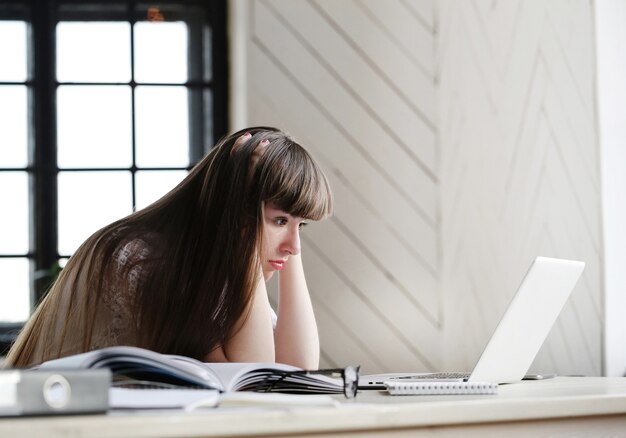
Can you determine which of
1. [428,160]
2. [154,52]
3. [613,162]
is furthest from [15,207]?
[613,162]

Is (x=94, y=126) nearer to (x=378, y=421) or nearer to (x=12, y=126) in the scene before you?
(x=12, y=126)

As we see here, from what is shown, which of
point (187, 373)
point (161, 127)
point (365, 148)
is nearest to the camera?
point (187, 373)

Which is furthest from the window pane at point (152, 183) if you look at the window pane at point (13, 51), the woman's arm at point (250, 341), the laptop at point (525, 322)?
the laptop at point (525, 322)

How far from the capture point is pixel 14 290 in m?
2.81

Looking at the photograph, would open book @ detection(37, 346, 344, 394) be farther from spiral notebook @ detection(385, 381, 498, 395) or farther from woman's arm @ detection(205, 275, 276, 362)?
woman's arm @ detection(205, 275, 276, 362)

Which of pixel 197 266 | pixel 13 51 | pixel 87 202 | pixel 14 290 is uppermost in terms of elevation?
pixel 13 51

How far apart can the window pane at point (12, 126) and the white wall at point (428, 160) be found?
648 mm

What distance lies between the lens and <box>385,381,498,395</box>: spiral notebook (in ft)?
3.43

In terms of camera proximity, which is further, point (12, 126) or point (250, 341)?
point (12, 126)

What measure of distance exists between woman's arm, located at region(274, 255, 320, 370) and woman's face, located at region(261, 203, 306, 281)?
18cm

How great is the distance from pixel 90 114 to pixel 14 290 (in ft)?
1.89

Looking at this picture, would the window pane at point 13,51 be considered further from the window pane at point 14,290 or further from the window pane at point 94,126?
the window pane at point 14,290

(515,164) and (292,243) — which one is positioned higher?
(515,164)

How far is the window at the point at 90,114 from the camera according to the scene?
2.83 m
